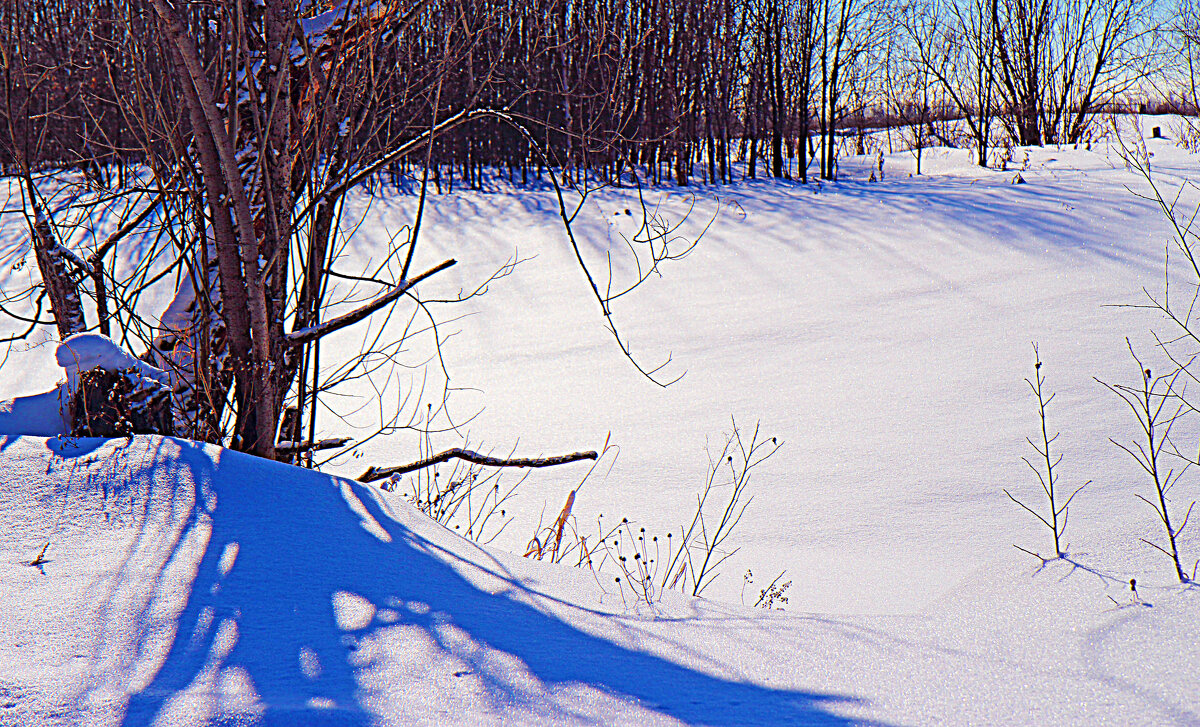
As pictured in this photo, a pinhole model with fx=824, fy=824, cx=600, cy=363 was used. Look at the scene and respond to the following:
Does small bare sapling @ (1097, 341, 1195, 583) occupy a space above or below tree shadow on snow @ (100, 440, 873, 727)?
below

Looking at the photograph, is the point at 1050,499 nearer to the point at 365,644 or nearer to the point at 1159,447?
the point at 1159,447

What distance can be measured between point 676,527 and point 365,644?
81.0 inches

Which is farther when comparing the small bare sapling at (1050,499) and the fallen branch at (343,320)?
the fallen branch at (343,320)

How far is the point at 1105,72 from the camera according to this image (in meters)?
15.6

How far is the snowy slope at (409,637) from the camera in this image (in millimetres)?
1147

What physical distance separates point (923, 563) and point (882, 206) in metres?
7.08

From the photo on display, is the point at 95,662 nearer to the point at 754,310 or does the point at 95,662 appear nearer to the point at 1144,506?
the point at 1144,506

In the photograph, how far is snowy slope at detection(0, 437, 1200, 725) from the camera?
3.76 feet

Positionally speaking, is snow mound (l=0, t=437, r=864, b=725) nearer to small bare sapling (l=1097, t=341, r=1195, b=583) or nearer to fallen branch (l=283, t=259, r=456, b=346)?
fallen branch (l=283, t=259, r=456, b=346)

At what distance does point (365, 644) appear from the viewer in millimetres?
1312

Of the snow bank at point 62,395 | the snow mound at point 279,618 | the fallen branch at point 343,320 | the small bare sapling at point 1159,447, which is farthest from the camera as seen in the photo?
the fallen branch at point 343,320

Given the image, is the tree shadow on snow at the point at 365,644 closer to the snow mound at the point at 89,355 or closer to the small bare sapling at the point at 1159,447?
the snow mound at the point at 89,355

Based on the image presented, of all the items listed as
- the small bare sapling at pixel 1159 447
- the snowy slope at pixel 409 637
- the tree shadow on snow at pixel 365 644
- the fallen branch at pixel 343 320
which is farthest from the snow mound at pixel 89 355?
the small bare sapling at pixel 1159 447

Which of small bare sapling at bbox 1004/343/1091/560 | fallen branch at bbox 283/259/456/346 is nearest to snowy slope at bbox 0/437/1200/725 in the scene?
small bare sapling at bbox 1004/343/1091/560
